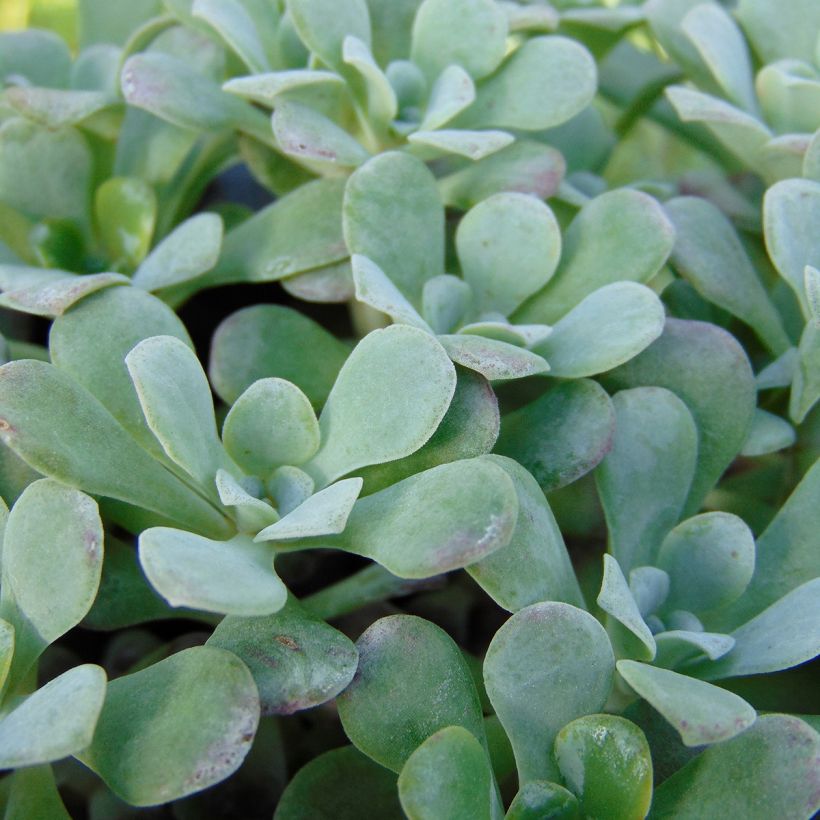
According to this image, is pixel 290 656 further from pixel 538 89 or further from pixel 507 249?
pixel 538 89

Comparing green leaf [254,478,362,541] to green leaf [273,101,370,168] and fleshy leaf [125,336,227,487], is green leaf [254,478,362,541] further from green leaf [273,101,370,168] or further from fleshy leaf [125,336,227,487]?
green leaf [273,101,370,168]

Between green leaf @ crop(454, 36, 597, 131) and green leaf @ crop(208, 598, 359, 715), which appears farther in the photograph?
green leaf @ crop(454, 36, 597, 131)

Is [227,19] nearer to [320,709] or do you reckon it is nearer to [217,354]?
[217,354]

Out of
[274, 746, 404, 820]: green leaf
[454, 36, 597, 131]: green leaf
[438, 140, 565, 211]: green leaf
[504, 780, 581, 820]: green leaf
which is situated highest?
[454, 36, 597, 131]: green leaf

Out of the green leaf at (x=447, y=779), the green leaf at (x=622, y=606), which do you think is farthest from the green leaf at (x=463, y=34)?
the green leaf at (x=447, y=779)

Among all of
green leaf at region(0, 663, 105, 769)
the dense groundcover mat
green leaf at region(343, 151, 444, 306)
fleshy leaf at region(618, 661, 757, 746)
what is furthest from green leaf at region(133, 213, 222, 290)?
fleshy leaf at region(618, 661, 757, 746)

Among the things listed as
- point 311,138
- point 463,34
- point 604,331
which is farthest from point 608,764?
point 463,34
